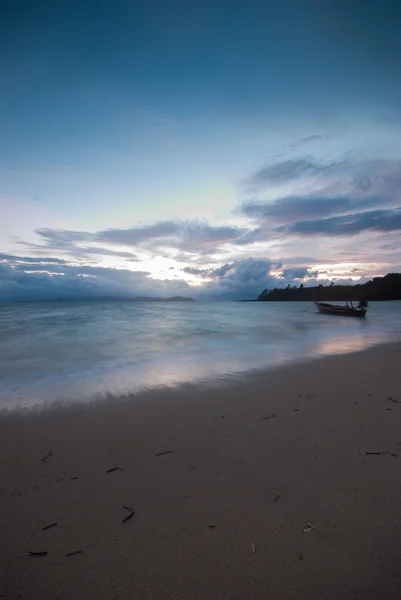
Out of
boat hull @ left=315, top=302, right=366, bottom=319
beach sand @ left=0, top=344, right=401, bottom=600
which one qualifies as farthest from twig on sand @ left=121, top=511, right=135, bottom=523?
boat hull @ left=315, top=302, right=366, bottom=319

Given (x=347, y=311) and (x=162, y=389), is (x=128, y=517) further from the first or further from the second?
(x=347, y=311)

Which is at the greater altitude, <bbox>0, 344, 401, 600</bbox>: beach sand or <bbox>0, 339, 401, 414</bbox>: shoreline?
<bbox>0, 344, 401, 600</bbox>: beach sand

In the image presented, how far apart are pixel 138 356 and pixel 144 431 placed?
7841mm

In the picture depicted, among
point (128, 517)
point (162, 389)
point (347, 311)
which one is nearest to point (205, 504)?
point (128, 517)

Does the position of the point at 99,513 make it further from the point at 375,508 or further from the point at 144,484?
the point at 375,508

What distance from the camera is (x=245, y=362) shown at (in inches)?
391

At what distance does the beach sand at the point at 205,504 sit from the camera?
2.05 meters

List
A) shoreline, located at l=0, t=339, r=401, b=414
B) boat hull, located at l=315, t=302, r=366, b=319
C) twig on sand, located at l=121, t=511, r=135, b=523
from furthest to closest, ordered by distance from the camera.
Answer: boat hull, located at l=315, t=302, r=366, b=319
shoreline, located at l=0, t=339, r=401, b=414
twig on sand, located at l=121, t=511, r=135, b=523

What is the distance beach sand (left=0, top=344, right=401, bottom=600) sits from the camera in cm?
205

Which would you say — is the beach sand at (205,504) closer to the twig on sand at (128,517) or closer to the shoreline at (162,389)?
the twig on sand at (128,517)

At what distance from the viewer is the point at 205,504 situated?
2.77 meters

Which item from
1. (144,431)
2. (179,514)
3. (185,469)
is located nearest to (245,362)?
(144,431)

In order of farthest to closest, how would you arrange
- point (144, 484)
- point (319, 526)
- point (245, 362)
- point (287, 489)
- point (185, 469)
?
point (245, 362) < point (185, 469) < point (144, 484) < point (287, 489) < point (319, 526)

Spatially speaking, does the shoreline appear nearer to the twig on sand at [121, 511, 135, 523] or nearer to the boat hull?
the twig on sand at [121, 511, 135, 523]
